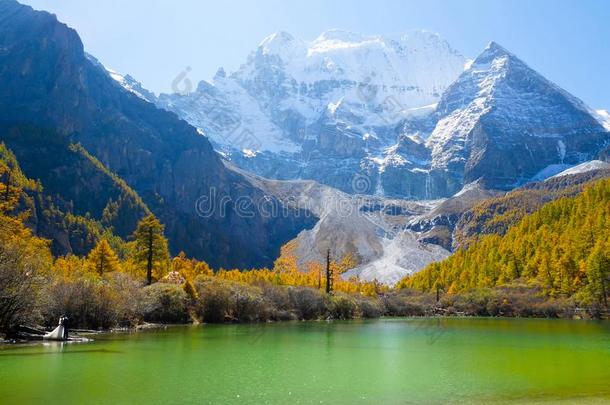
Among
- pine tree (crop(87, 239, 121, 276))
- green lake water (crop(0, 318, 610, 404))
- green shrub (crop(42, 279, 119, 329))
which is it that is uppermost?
pine tree (crop(87, 239, 121, 276))

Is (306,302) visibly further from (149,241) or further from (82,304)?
(82,304)

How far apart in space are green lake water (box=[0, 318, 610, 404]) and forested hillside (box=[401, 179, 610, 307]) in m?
65.9

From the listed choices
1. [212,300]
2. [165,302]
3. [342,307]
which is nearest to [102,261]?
[165,302]

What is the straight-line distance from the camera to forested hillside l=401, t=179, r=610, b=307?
366 ft

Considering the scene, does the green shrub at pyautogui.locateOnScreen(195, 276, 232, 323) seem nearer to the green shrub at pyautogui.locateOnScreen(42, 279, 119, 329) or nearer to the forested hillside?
the green shrub at pyautogui.locateOnScreen(42, 279, 119, 329)

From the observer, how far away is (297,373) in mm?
33531

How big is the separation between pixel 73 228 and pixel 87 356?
6419 inches

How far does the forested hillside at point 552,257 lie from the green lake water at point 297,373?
A: 65941mm

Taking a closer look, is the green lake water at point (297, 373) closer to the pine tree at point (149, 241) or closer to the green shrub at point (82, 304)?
the green shrub at point (82, 304)

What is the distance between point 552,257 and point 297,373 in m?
113

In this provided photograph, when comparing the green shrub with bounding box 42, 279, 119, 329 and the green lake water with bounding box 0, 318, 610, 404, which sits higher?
the green shrub with bounding box 42, 279, 119, 329

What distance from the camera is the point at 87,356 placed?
38.0m

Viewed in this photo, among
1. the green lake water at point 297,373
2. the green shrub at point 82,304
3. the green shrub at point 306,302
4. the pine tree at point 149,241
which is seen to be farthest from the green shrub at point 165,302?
the green shrub at point 306,302

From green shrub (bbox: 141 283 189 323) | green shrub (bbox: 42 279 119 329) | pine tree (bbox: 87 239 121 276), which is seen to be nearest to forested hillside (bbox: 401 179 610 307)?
green shrub (bbox: 141 283 189 323)
